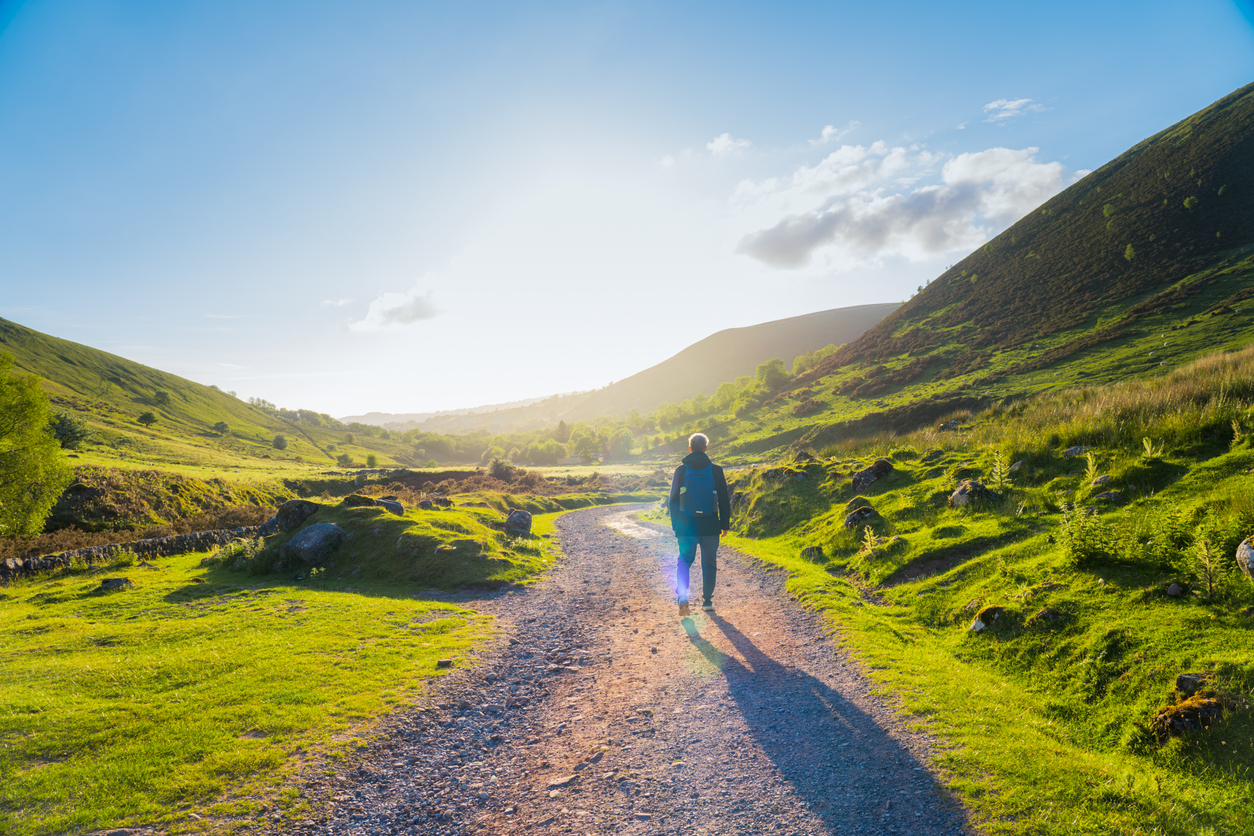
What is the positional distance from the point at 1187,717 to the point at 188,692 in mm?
13487

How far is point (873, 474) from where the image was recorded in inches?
743

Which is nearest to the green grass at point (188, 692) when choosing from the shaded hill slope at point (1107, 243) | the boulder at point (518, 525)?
the boulder at point (518, 525)

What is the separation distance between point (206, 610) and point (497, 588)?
820 cm

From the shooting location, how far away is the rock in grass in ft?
15.5

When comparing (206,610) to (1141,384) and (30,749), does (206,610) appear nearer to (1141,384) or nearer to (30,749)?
(30,749)

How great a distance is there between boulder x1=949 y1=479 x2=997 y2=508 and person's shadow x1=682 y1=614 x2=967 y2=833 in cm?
896

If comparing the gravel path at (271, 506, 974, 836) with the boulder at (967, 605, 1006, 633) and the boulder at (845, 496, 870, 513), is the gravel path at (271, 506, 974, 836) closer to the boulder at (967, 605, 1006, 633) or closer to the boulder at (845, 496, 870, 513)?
the boulder at (967, 605, 1006, 633)

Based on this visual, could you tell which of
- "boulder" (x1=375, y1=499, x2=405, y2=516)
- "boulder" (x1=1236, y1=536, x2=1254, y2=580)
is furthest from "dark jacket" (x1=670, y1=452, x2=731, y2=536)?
"boulder" (x1=375, y1=499, x2=405, y2=516)

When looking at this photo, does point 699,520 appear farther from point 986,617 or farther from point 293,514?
point 293,514

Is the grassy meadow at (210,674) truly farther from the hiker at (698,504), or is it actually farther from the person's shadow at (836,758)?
the person's shadow at (836,758)

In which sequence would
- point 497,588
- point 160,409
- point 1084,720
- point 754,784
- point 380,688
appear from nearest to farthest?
point 754,784 → point 1084,720 → point 380,688 → point 497,588 → point 160,409

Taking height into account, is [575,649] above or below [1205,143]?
below

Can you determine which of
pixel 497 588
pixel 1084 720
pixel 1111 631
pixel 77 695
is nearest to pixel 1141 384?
pixel 1111 631

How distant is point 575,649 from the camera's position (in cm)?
1049
